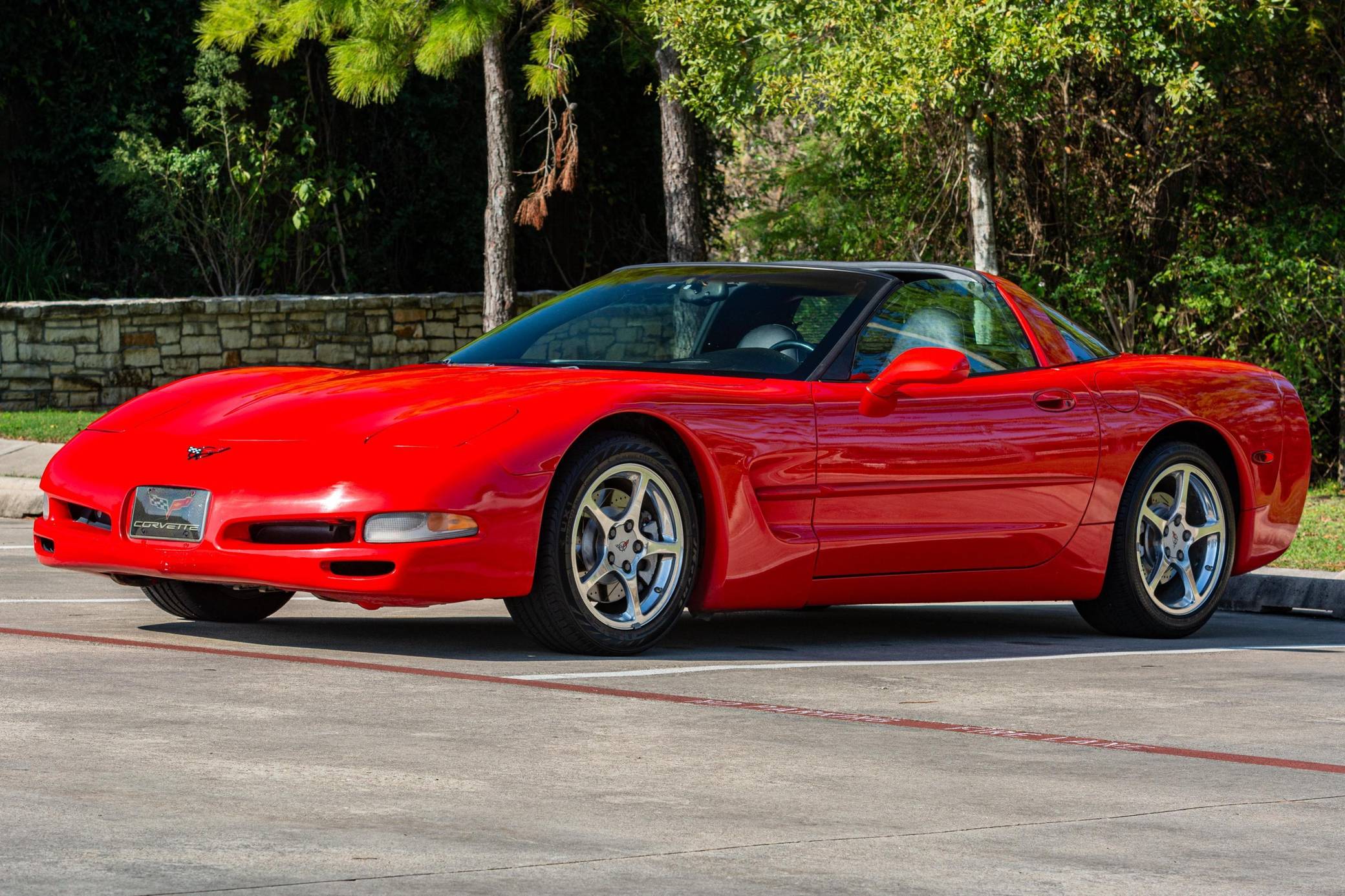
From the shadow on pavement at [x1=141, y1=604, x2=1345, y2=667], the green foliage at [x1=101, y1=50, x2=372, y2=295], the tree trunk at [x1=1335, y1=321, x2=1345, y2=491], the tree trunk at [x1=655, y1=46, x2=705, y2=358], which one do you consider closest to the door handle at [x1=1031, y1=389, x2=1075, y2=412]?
the shadow on pavement at [x1=141, y1=604, x2=1345, y2=667]

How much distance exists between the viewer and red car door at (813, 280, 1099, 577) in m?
7.50

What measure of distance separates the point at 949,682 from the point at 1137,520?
1923 millimetres

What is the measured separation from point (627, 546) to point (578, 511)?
231 mm

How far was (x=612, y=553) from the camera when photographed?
6.89 meters

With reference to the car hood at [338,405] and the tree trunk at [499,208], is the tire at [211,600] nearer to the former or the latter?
the car hood at [338,405]

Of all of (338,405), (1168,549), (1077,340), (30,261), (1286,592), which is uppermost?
(30,261)

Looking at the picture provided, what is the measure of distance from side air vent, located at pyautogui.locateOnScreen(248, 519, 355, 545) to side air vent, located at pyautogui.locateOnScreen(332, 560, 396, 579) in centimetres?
6

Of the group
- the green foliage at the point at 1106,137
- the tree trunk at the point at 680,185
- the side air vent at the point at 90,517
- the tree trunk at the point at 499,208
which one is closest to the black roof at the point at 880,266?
the side air vent at the point at 90,517

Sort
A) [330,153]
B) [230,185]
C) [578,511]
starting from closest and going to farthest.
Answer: [578,511]
[230,185]
[330,153]

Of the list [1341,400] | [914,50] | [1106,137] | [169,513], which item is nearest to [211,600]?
[169,513]

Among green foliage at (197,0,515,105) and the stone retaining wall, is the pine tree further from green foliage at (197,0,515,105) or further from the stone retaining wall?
the stone retaining wall

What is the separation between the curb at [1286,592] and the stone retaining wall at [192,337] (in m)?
12.2

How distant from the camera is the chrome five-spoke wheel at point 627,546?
22.6 feet

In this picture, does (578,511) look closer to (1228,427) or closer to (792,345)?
(792,345)
